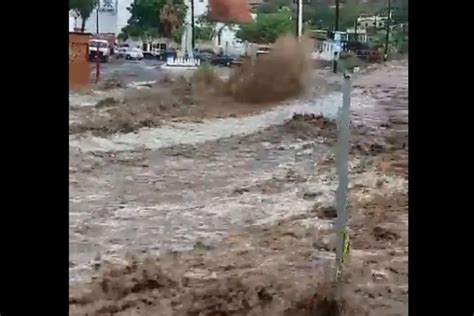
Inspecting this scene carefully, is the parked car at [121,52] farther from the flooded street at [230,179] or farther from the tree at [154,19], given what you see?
the flooded street at [230,179]

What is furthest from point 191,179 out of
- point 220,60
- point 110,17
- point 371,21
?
point 371,21

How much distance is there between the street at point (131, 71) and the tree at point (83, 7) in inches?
3.3

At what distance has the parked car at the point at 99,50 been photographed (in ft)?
4.03

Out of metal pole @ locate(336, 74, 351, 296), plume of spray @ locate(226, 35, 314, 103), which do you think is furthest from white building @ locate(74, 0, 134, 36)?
metal pole @ locate(336, 74, 351, 296)

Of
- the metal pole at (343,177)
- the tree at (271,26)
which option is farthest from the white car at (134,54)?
the metal pole at (343,177)

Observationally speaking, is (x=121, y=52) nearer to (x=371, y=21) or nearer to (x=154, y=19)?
(x=154, y=19)

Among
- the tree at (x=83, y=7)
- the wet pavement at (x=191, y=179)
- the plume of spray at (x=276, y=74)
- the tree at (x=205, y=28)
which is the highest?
the tree at (x=83, y=7)

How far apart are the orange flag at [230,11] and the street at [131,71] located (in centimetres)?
14

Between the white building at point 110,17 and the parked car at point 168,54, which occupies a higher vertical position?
the white building at point 110,17

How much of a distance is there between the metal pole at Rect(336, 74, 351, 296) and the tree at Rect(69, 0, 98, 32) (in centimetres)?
50

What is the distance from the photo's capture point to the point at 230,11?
1263 mm

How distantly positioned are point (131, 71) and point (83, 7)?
149 millimetres
